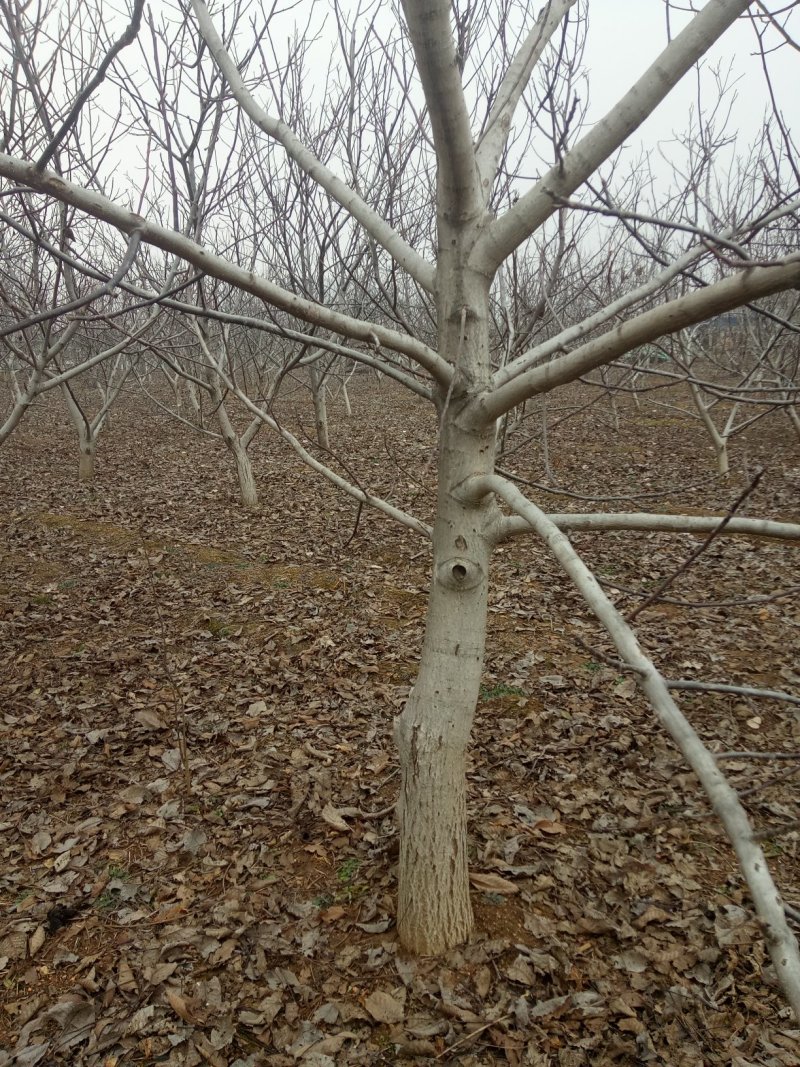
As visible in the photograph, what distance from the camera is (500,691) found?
4172 millimetres

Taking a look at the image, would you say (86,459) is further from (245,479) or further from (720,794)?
(720,794)

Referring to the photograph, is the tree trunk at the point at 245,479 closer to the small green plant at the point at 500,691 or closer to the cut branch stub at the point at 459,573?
the small green plant at the point at 500,691

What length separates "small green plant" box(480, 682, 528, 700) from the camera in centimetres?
412

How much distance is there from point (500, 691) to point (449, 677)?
228 centimetres

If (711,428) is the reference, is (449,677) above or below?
below

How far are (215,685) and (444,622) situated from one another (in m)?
2.93

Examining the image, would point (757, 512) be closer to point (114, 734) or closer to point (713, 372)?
point (114, 734)

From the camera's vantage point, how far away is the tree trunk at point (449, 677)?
185 centimetres

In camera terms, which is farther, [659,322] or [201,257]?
[201,257]

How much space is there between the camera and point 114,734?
389 cm

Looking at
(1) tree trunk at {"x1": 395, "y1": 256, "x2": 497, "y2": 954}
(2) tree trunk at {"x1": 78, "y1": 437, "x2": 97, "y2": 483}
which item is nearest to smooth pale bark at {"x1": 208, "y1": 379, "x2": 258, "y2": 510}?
(2) tree trunk at {"x1": 78, "y1": 437, "x2": 97, "y2": 483}

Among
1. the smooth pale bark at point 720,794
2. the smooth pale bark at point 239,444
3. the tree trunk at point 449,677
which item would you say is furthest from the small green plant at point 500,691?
the smooth pale bark at point 239,444

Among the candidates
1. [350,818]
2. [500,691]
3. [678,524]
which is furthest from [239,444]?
[678,524]

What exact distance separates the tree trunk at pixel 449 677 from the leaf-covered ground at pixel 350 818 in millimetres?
237
